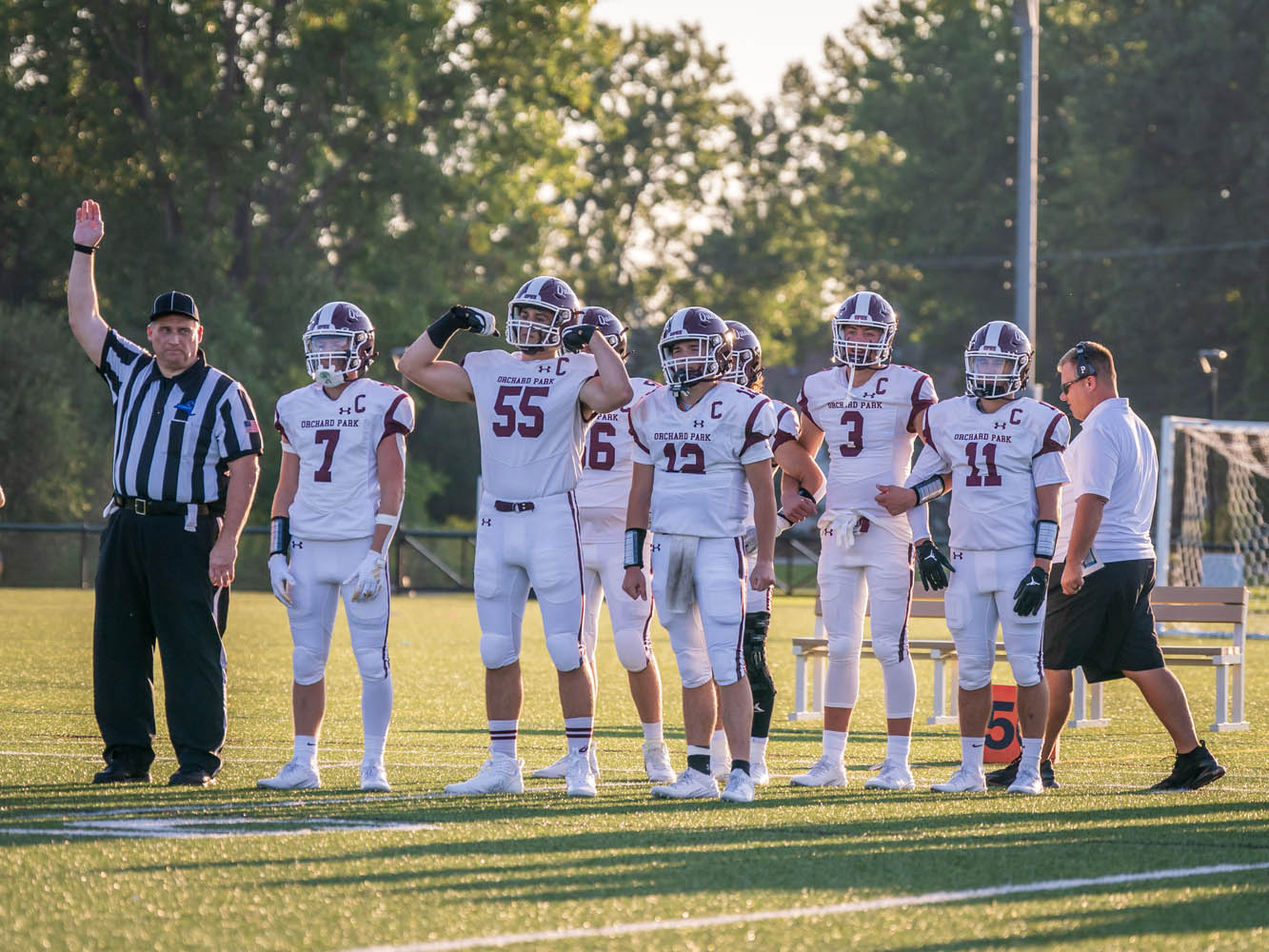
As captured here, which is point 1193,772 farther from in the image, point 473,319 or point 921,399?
point 473,319

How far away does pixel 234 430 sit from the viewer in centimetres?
846

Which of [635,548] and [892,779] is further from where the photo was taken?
[892,779]

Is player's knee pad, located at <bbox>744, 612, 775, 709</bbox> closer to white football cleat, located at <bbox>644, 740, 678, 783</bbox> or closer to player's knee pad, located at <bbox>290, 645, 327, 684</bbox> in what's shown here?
white football cleat, located at <bbox>644, 740, 678, 783</bbox>

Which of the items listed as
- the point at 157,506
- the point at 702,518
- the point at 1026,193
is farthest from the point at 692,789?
the point at 1026,193

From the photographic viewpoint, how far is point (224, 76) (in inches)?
1436

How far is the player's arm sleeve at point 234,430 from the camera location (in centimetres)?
845

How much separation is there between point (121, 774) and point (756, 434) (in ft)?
10.0

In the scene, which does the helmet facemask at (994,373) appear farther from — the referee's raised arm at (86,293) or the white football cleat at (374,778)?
the referee's raised arm at (86,293)

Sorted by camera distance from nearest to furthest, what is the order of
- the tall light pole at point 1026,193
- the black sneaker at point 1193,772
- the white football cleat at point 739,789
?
the white football cleat at point 739,789, the black sneaker at point 1193,772, the tall light pole at point 1026,193

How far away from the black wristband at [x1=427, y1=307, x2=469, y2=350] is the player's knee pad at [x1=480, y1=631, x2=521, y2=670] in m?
1.26

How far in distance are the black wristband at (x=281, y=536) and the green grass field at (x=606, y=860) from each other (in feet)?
3.30

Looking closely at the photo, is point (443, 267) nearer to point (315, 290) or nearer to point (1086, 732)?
point (315, 290)

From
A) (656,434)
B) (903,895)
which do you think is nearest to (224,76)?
(656,434)

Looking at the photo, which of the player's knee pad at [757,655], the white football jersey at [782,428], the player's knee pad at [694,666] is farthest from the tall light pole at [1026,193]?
the player's knee pad at [694,666]
